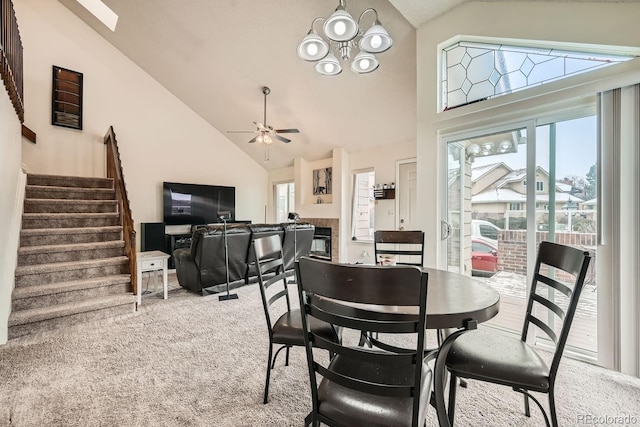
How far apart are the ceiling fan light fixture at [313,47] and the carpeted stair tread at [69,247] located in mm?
3227

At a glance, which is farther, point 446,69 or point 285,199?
point 285,199

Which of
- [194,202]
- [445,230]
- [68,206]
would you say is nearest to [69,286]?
[68,206]

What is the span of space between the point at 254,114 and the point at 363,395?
590 cm

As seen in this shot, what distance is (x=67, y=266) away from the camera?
319cm

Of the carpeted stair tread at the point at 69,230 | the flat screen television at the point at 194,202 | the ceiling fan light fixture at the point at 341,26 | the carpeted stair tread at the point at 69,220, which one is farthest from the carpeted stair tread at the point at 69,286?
the ceiling fan light fixture at the point at 341,26

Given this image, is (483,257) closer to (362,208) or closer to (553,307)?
(553,307)

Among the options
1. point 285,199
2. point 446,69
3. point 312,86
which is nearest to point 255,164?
point 285,199

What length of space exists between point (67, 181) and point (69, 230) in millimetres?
1519


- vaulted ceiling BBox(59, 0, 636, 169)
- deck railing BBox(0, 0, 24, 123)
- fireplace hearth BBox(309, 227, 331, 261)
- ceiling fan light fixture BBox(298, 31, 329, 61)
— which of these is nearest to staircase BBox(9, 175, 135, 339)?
deck railing BBox(0, 0, 24, 123)

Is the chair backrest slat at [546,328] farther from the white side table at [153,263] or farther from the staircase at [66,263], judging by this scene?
the white side table at [153,263]

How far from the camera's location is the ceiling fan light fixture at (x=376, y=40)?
2.15 metres

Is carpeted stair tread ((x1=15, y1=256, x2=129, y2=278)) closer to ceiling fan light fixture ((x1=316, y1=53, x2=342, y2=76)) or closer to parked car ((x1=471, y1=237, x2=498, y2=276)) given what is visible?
ceiling fan light fixture ((x1=316, y1=53, x2=342, y2=76))

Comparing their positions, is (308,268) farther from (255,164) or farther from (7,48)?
(255,164)

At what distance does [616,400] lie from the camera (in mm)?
1750
